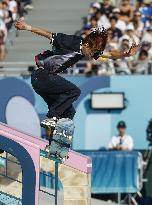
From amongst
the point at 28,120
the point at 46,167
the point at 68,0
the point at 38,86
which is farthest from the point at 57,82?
the point at 68,0

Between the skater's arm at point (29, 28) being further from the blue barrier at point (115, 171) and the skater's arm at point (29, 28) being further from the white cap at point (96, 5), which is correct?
the white cap at point (96, 5)

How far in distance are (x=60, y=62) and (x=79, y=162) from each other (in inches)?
63.3

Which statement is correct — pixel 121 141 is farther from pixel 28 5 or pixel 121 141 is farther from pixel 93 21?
pixel 28 5

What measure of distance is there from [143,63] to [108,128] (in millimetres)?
1410

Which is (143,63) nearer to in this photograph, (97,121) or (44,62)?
(97,121)

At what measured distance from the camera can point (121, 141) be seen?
17.5 meters

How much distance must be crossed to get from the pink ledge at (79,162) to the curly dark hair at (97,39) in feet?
5.18

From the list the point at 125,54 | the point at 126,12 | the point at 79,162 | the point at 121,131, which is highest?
the point at 126,12

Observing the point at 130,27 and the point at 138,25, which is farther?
the point at 138,25

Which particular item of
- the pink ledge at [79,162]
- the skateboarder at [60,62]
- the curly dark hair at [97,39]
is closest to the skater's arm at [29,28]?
the skateboarder at [60,62]

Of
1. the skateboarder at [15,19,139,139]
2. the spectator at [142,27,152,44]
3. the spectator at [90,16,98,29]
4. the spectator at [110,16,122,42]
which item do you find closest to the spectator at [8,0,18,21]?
the spectator at [90,16,98,29]

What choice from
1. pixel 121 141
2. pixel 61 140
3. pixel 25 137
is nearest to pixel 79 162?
pixel 25 137

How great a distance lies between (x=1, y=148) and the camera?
35.4 ft

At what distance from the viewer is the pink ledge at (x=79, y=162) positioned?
36.9ft
